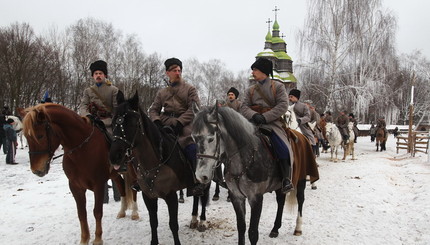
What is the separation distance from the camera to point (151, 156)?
3838 millimetres

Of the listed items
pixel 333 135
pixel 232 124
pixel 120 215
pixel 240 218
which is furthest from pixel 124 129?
pixel 333 135

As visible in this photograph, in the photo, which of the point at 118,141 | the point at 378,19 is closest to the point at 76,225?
the point at 118,141

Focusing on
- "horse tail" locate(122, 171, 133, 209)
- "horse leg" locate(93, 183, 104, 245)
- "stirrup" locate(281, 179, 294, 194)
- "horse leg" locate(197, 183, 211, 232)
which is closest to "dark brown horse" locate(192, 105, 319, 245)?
"stirrup" locate(281, 179, 294, 194)

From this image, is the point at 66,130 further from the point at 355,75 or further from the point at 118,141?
the point at 355,75

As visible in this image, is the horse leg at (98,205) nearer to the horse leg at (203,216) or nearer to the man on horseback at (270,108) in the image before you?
the horse leg at (203,216)

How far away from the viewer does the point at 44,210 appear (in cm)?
596

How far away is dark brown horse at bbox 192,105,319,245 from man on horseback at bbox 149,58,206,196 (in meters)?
0.75

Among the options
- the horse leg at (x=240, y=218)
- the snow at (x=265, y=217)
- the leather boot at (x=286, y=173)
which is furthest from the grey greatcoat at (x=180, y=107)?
the snow at (x=265, y=217)

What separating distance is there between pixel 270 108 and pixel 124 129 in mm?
2090

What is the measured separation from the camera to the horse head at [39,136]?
345 cm

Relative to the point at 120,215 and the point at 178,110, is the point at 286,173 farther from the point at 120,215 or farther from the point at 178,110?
the point at 120,215

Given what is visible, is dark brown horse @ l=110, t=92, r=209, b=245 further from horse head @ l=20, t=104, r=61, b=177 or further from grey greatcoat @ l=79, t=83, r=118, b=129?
grey greatcoat @ l=79, t=83, r=118, b=129

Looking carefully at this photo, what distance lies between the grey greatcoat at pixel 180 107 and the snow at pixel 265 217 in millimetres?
1847

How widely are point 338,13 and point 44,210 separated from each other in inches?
913
